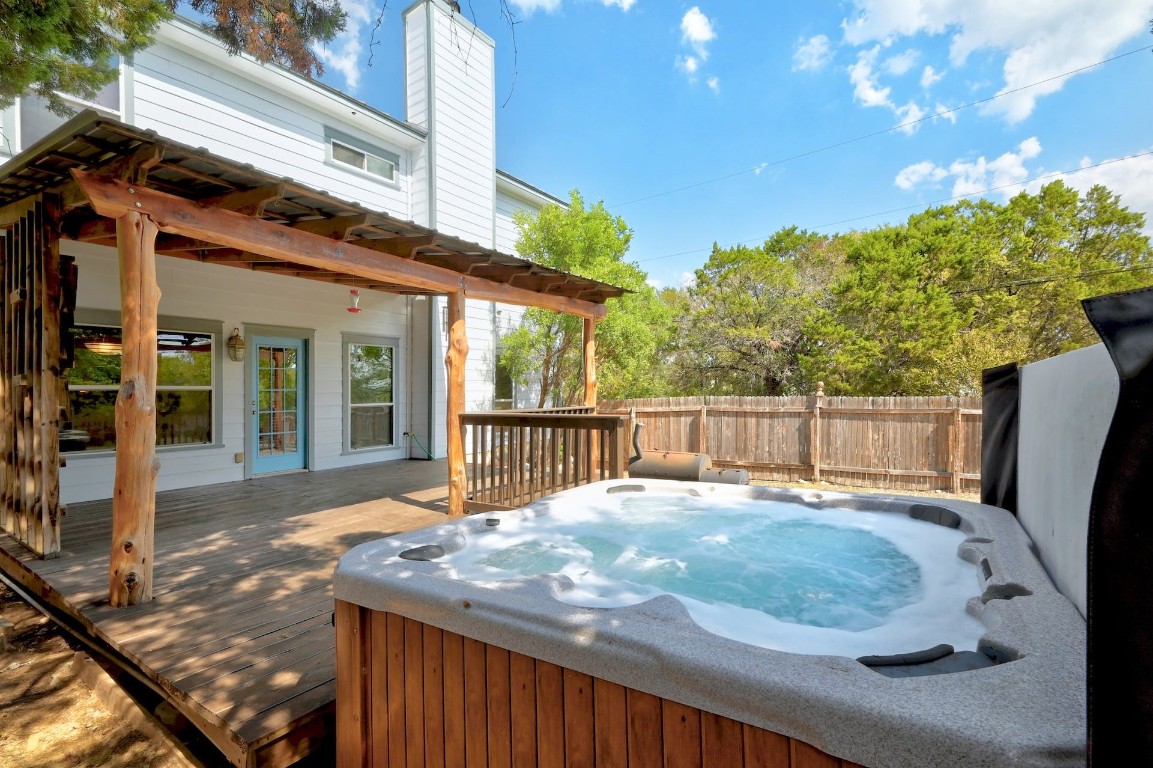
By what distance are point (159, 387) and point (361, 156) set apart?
4180 millimetres

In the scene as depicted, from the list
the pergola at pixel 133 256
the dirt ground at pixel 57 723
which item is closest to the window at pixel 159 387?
the pergola at pixel 133 256

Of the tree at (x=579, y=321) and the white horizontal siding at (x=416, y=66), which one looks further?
the tree at (x=579, y=321)

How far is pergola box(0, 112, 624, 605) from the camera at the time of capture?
116 inches

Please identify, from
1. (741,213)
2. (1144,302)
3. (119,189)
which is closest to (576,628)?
(1144,302)

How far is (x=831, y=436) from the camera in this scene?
27.4 feet

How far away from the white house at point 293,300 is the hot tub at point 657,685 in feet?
12.5

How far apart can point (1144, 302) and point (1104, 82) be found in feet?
47.7

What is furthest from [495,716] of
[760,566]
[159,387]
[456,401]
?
[159,387]

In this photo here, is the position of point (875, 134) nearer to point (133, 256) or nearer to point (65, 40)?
point (65, 40)

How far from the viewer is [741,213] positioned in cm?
1588

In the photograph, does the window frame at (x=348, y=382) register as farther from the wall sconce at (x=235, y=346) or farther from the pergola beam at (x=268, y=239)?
the pergola beam at (x=268, y=239)

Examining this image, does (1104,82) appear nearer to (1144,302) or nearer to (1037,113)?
(1037,113)

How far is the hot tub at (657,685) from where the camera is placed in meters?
1.05

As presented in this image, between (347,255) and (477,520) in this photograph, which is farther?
(347,255)
